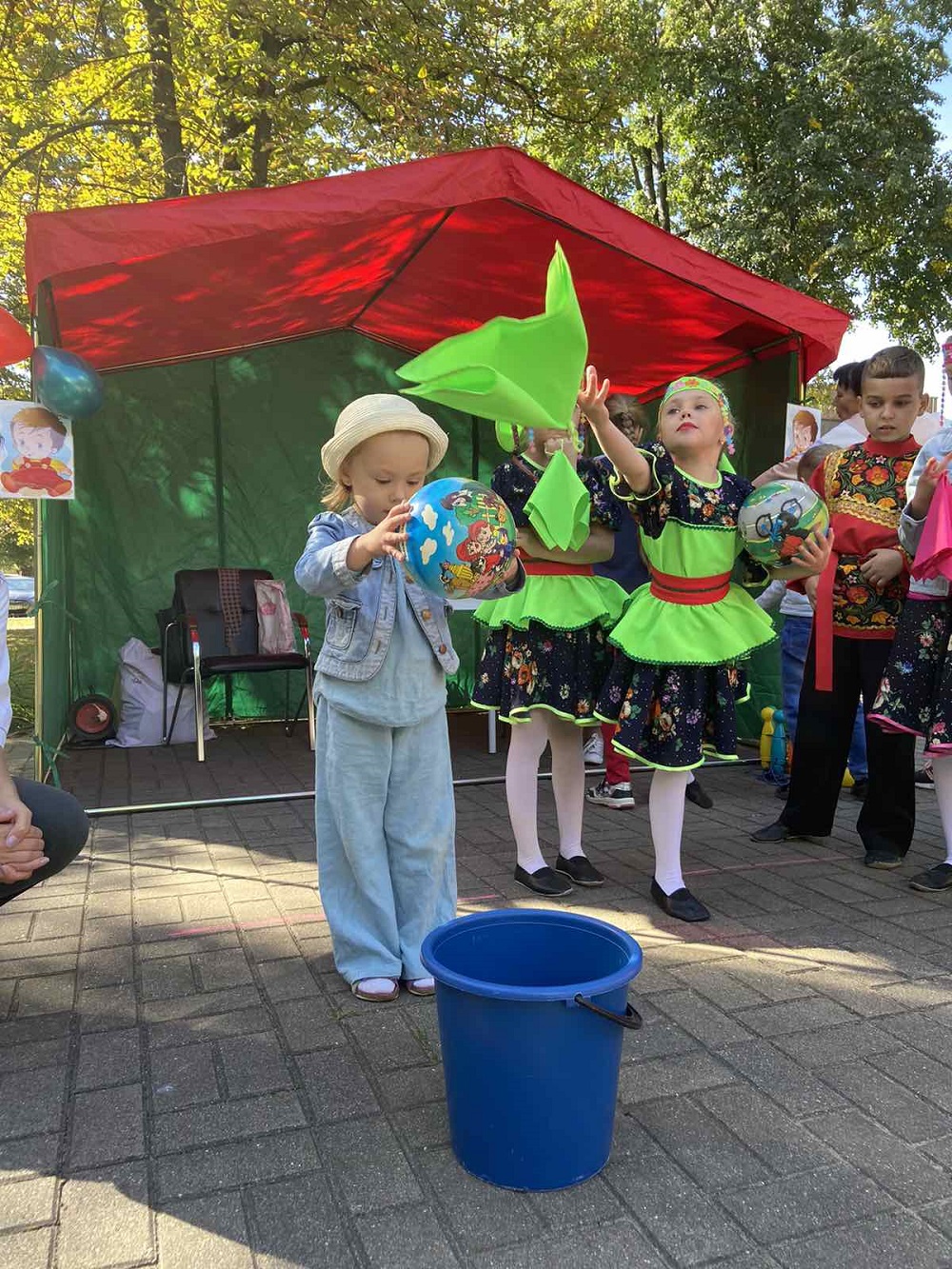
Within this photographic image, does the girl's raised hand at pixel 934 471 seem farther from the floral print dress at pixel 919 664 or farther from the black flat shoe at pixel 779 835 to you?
the black flat shoe at pixel 779 835

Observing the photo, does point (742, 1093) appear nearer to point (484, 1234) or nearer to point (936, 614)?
point (484, 1234)

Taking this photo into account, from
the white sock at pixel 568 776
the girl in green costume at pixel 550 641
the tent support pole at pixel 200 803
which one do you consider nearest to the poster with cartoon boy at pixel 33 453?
the tent support pole at pixel 200 803

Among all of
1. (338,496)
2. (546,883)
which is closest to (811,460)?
(546,883)

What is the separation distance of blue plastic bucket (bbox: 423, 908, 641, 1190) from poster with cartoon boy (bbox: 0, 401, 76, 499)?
11.1 ft

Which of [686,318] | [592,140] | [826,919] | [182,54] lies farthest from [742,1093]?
[592,140]

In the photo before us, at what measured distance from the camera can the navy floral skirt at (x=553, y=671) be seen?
10.9 ft

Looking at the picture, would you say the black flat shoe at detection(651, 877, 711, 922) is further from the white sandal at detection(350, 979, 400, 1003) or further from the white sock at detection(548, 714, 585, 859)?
the white sandal at detection(350, 979, 400, 1003)

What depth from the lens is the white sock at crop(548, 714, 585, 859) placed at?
3.47 meters

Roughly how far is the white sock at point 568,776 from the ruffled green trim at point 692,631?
1.49 ft

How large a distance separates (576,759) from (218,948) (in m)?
1.42

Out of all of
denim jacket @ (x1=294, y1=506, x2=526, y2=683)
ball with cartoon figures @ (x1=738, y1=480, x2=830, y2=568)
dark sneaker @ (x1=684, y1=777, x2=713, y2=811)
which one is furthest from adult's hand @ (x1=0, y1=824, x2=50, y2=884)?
dark sneaker @ (x1=684, y1=777, x2=713, y2=811)

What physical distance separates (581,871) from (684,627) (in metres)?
1.06

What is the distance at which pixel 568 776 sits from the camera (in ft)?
11.5

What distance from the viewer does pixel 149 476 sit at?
22.4 feet
